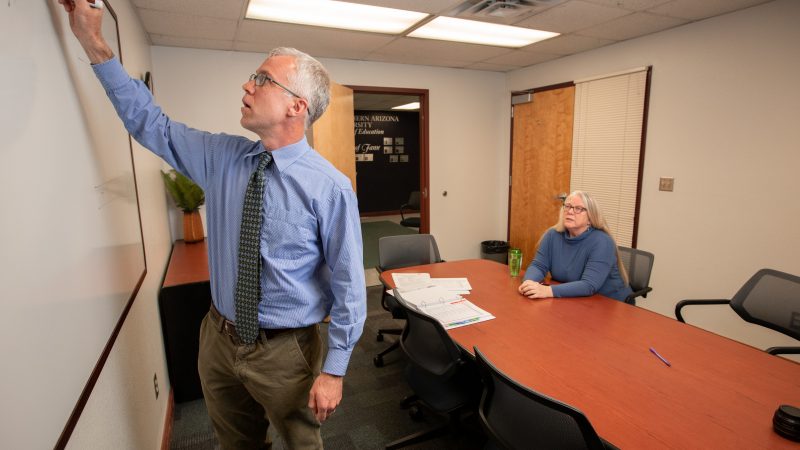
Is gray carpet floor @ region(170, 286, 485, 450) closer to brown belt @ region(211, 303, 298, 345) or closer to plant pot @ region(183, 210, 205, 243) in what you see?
brown belt @ region(211, 303, 298, 345)

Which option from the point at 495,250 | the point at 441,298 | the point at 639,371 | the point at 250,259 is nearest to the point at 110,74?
the point at 250,259

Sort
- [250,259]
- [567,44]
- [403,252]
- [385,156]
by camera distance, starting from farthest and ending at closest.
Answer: [385,156], [567,44], [403,252], [250,259]

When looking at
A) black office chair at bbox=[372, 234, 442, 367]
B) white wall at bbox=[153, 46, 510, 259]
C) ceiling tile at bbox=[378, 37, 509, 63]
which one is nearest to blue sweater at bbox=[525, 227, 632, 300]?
black office chair at bbox=[372, 234, 442, 367]

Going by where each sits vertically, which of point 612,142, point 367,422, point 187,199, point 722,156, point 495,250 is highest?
point 612,142

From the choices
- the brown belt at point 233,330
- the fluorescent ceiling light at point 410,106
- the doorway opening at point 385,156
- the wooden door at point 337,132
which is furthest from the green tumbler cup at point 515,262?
the fluorescent ceiling light at point 410,106

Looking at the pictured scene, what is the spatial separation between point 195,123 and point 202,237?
3.60ft

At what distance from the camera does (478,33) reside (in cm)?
359

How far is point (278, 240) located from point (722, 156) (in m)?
3.51

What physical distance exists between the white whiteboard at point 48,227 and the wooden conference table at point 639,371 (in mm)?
1297

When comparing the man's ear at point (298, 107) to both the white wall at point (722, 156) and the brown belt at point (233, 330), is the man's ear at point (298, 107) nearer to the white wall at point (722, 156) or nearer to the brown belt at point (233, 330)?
the brown belt at point (233, 330)

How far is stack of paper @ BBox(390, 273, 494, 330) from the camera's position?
6.48 ft

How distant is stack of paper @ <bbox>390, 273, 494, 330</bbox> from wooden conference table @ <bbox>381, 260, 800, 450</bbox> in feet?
0.27

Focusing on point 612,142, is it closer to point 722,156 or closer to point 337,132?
point 722,156

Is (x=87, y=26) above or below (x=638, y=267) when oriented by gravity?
above
